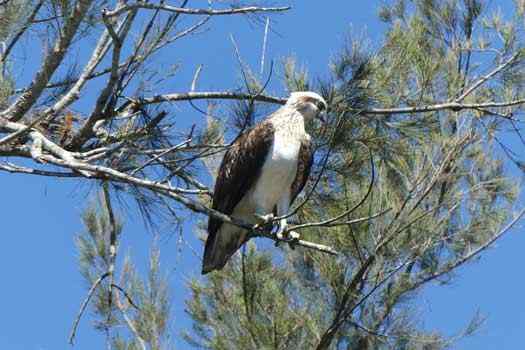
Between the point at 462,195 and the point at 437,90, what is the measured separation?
77 centimetres

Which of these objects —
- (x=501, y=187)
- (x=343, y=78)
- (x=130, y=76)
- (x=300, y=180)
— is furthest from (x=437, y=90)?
(x=130, y=76)

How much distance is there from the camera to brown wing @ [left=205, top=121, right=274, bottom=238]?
13.2 ft

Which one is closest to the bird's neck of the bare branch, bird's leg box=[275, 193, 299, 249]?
bird's leg box=[275, 193, 299, 249]

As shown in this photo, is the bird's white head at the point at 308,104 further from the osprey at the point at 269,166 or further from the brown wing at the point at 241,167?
the brown wing at the point at 241,167

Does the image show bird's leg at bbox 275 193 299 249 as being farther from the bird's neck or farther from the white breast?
the bird's neck

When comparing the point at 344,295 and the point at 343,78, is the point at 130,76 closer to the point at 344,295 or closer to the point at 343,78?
the point at 343,78

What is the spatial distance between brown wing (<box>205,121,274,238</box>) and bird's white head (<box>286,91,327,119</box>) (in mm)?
133

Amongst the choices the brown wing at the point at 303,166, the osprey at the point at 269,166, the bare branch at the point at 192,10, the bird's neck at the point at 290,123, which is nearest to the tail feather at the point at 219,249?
the osprey at the point at 269,166

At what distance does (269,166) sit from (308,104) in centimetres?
28

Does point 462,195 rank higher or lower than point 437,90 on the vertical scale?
lower

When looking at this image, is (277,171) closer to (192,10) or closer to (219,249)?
(219,249)

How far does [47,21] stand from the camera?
11.0 feet

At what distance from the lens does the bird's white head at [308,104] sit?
13.4 ft

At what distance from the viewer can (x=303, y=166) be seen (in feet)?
13.3
